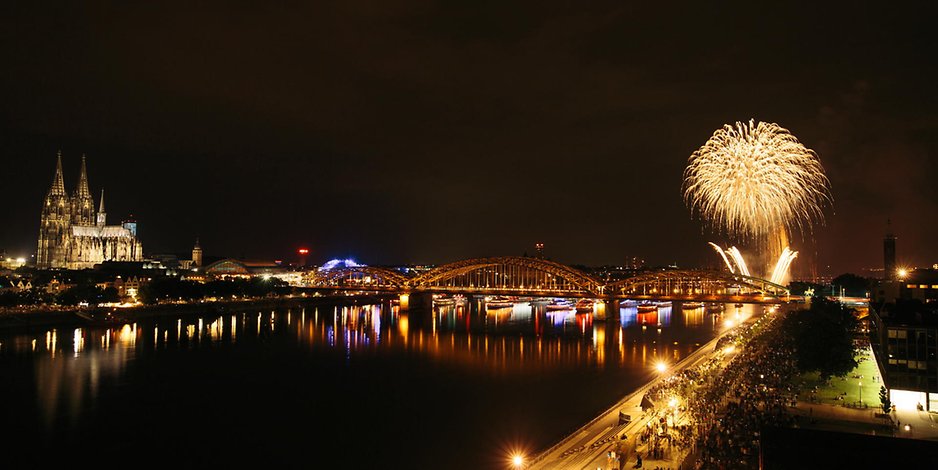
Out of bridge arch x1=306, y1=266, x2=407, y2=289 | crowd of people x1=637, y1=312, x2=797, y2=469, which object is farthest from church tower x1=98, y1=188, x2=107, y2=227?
crowd of people x1=637, y1=312, x2=797, y2=469

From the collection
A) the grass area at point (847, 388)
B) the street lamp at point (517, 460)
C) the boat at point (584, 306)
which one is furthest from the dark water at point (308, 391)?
the boat at point (584, 306)

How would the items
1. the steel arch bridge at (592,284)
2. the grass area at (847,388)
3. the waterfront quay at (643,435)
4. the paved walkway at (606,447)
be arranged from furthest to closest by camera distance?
the steel arch bridge at (592,284)
the grass area at (847,388)
the waterfront quay at (643,435)
the paved walkway at (606,447)

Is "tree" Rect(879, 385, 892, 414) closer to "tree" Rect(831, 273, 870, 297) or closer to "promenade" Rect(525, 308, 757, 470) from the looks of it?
"promenade" Rect(525, 308, 757, 470)

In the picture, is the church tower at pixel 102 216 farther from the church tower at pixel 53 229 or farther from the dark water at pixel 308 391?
the dark water at pixel 308 391

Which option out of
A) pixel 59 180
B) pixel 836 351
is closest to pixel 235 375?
pixel 836 351

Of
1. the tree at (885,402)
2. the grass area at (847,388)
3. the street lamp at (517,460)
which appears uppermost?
the tree at (885,402)

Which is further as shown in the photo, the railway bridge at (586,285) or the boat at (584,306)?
the boat at (584,306)

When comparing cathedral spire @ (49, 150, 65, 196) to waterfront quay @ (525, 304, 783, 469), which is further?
cathedral spire @ (49, 150, 65, 196)

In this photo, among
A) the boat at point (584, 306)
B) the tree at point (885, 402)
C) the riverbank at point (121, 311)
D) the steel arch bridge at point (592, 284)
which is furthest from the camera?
the boat at point (584, 306)
